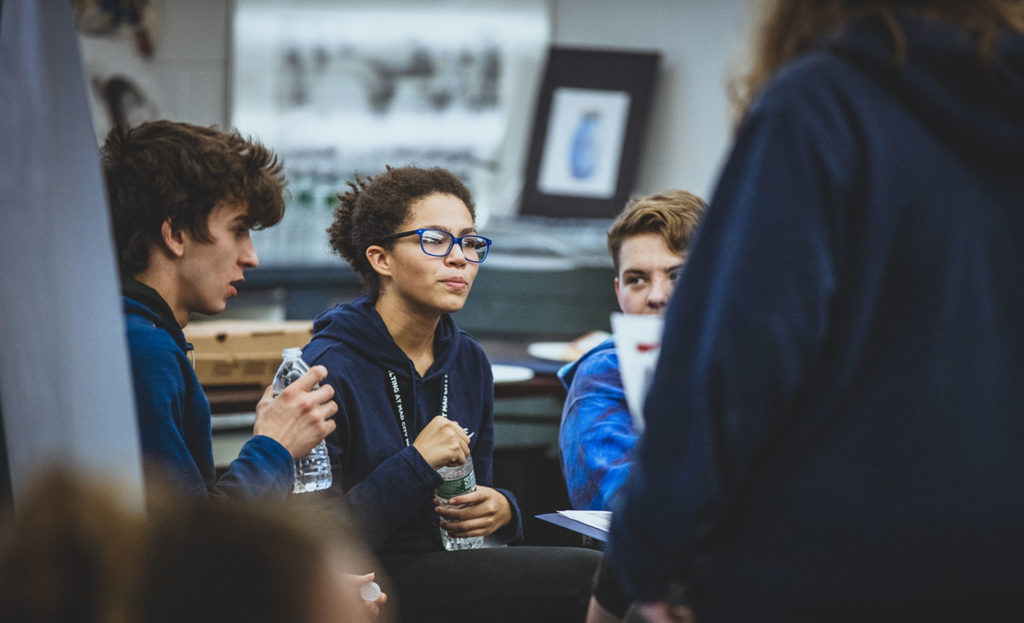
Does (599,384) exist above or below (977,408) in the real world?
below

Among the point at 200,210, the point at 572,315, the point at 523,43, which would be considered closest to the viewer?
the point at 200,210

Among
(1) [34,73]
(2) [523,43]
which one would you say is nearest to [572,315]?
(2) [523,43]

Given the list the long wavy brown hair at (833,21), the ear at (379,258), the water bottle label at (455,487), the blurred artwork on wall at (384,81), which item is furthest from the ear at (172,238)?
the blurred artwork on wall at (384,81)

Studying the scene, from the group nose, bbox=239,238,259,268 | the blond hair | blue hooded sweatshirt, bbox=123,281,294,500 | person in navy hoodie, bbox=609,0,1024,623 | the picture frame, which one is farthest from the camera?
the picture frame

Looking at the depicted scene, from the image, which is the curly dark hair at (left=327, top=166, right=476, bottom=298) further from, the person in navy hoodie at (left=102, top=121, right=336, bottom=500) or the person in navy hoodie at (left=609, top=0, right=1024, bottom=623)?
the person in navy hoodie at (left=609, top=0, right=1024, bottom=623)

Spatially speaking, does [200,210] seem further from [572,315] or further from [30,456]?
[572,315]

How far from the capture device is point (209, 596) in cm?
68

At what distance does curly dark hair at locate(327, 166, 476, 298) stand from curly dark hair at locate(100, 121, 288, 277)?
36cm

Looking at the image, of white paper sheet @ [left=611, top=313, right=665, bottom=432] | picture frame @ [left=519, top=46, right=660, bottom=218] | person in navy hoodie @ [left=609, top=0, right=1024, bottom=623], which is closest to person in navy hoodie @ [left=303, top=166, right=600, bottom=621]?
white paper sheet @ [left=611, top=313, right=665, bottom=432]

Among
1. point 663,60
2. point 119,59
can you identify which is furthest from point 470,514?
point 119,59

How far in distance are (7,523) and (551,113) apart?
4.44 metres

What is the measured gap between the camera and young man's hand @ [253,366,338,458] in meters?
1.45

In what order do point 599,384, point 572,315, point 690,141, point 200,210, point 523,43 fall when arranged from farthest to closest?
1. point 523,43
2. point 690,141
3. point 572,315
4. point 599,384
5. point 200,210

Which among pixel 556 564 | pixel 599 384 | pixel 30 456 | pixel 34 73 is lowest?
pixel 556 564
